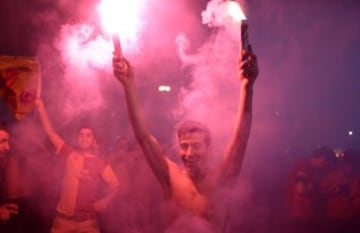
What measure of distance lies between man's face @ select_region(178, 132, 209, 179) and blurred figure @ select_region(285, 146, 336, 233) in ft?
9.96

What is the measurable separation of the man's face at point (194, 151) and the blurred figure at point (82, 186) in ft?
8.03

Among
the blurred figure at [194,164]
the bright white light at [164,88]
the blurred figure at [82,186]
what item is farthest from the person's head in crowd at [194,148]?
the bright white light at [164,88]

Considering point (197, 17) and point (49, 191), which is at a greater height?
point (197, 17)

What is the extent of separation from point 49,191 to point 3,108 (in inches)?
64.0

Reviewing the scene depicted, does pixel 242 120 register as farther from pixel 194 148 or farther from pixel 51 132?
pixel 51 132

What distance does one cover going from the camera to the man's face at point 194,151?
341cm

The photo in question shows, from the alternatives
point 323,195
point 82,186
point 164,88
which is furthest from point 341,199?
point 164,88

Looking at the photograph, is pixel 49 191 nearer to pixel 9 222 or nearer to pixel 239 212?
pixel 9 222

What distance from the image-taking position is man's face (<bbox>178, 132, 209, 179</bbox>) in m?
3.41

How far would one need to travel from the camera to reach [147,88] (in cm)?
1062

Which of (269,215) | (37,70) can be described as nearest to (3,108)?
(37,70)

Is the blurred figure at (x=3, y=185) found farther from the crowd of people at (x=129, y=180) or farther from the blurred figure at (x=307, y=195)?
the blurred figure at (x=307, y=195)

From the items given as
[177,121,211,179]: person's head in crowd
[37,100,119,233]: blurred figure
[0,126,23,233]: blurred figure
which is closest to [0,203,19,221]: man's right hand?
[0,126,23,233]: blurred figure

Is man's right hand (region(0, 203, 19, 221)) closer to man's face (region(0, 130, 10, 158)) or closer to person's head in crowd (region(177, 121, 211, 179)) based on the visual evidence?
man's face (region(0, 130, 10, 158))
